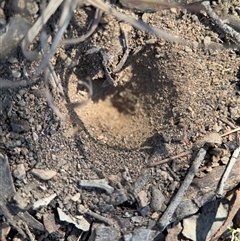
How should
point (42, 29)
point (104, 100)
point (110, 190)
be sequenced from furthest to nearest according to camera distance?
point (104, 100), point (110, 190), point (42, 29)

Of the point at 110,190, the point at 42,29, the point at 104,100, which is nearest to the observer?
the point at 42,29

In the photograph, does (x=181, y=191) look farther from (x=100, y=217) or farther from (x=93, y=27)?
(x=93, y=27)

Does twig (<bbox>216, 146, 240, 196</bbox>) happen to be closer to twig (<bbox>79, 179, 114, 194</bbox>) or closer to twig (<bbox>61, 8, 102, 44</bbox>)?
twig (<bbox>79, 179, 114, 194</bbox>)

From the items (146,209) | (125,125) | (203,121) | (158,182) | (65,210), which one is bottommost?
(65,210)

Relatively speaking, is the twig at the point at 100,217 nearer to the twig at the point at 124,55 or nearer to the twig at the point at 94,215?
the twig at the point at 94,215

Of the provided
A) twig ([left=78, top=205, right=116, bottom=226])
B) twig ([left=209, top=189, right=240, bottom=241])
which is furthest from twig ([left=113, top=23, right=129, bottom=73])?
twig ([left=209, top=189, right=240, bottom=241])

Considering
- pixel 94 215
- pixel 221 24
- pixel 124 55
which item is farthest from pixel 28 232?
pixel 221 24

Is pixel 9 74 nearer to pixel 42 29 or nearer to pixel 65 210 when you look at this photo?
pixel 42 29

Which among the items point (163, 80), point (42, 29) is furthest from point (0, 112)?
point (163, 80)
